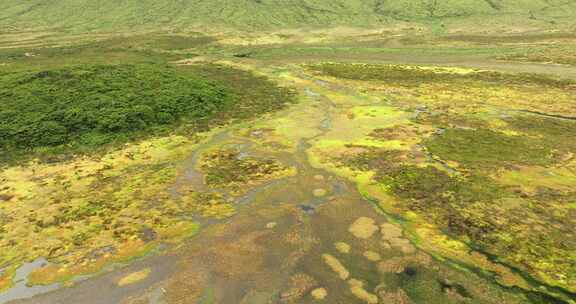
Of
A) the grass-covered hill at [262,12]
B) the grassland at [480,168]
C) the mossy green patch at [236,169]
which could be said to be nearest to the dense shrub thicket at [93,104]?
the mossy green patch at [236,169]

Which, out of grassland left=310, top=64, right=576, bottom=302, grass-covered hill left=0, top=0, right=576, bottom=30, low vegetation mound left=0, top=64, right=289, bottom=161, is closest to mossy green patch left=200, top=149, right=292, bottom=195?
grassland left=310, top=64, right=576, bottom=302

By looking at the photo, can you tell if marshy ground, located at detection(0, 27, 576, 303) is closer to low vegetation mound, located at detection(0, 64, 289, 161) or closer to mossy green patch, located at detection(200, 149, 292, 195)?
mossy green patch, located at detection(200, 149, 292, 195)

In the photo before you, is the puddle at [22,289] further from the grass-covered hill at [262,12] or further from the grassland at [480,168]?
the grass-covered hill at [262,12]

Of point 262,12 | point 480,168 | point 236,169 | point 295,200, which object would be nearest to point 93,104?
point 236,169

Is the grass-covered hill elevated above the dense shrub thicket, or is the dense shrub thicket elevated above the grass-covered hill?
the grass-covered hill

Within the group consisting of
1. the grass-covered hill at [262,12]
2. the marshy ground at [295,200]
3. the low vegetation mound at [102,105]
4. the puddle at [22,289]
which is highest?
the grass-covered hill at [262,12]

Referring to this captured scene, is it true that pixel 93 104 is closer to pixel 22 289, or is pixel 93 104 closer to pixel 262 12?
pixel 22 289
